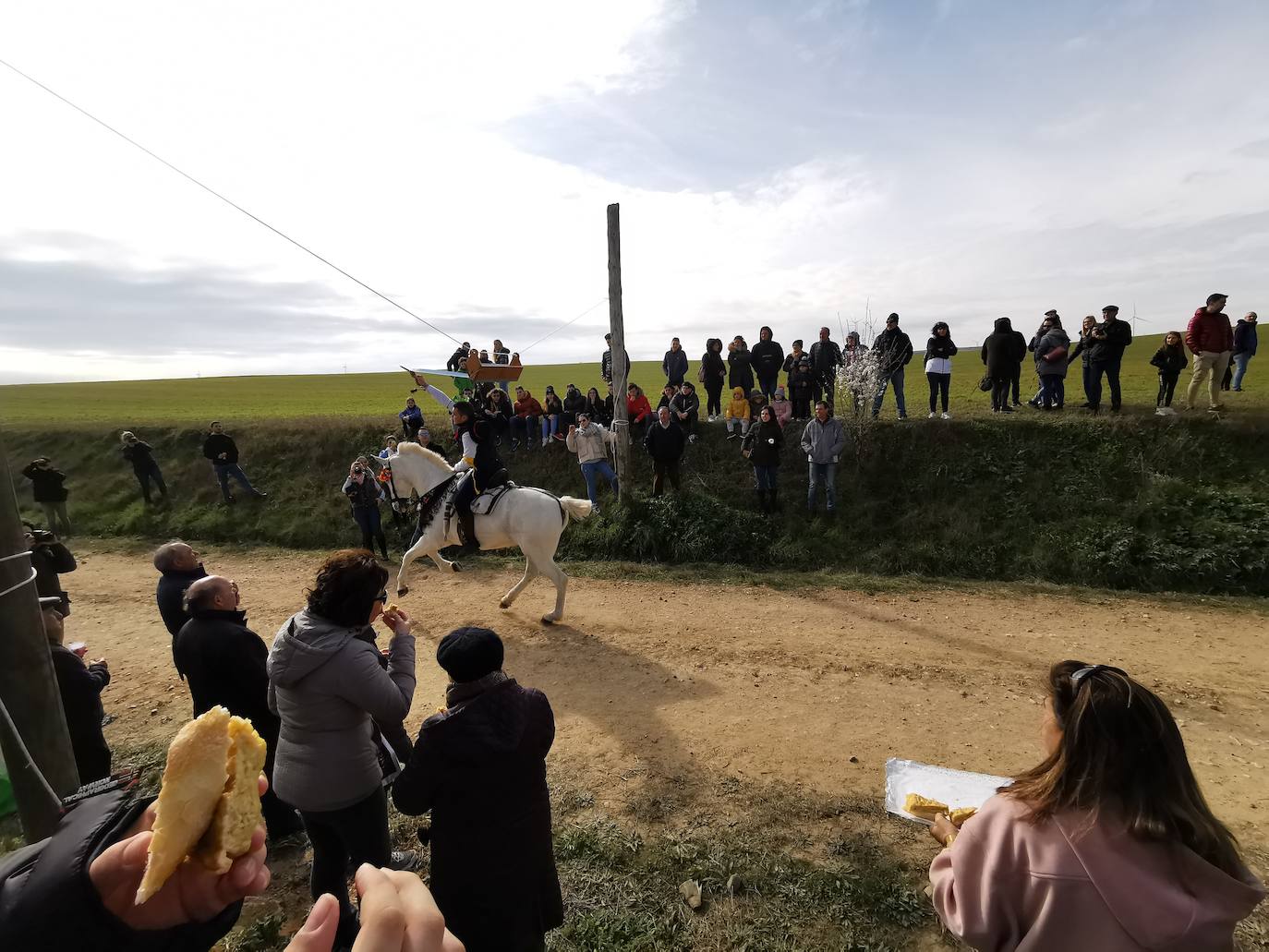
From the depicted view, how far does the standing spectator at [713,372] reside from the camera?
1452 centimetres

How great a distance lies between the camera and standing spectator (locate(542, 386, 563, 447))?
1502cm

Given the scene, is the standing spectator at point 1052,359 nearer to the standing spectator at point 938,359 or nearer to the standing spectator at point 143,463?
the standing spectator at point 938,359

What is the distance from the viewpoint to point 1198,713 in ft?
18.8

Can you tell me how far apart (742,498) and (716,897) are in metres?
8.95

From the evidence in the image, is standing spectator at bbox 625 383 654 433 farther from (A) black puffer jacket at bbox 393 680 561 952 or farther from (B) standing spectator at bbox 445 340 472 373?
(A) black puffer jacket at bbox 393 680 561 952

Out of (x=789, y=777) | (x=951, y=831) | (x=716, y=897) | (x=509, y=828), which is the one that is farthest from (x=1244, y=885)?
(x=789, y=777)

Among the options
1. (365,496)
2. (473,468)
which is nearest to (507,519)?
(473,468)

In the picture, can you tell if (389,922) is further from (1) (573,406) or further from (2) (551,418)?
(2) (551,418)

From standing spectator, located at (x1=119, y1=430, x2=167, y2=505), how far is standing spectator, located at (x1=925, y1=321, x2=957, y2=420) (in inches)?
757

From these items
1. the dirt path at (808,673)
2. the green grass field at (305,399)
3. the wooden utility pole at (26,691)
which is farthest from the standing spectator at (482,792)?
the green grass field at (305,399)

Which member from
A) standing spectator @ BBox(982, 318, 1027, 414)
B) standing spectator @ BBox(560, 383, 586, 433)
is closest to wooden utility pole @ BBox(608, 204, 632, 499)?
standing spectator @ BBox(560, 383, 586, 433)

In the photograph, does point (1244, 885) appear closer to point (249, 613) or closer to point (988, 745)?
point (988, 745)

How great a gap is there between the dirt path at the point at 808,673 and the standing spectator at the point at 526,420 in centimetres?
594

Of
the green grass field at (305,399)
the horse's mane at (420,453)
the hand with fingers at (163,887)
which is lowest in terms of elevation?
the hand with fingers at (163,887)
